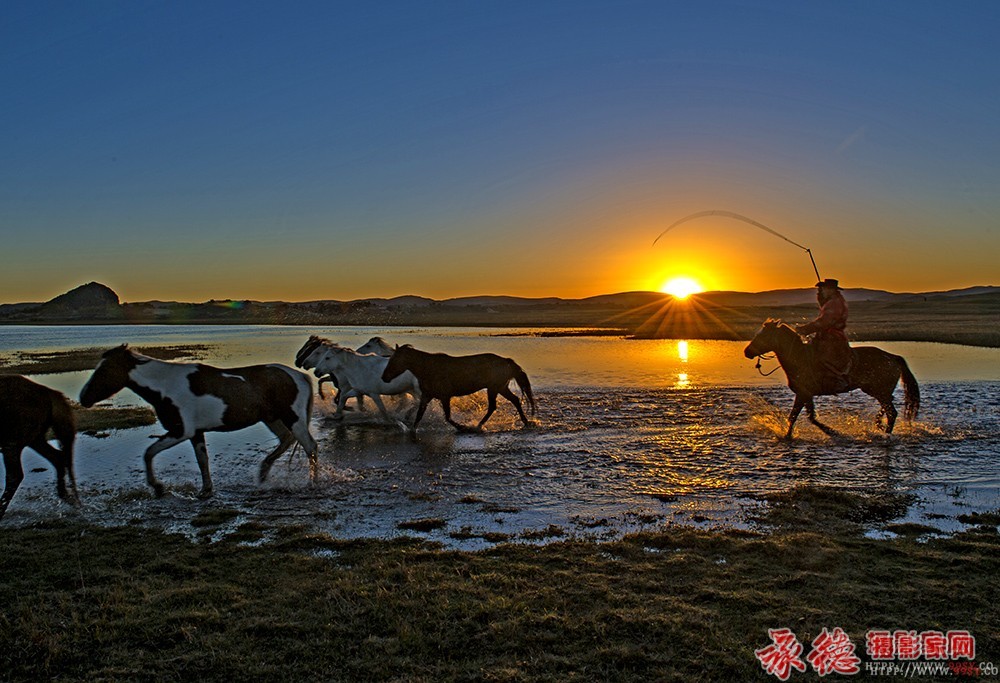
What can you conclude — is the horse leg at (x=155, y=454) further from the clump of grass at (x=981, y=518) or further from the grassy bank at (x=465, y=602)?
the clump of grass at (x=981, y=518)

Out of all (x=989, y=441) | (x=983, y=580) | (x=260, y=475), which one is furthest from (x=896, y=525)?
(x=260, y=475)

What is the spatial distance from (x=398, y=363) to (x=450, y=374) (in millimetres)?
1148

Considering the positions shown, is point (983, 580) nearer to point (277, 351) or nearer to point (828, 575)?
Result: point (828, 575)

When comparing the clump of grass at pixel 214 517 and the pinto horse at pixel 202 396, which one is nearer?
the clump of grass at pixel 214 517

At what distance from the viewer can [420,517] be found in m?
7.55

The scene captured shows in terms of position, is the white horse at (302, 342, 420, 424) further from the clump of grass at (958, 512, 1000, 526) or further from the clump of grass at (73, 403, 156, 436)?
the clump of grass at (958, 512, 1000, 526)

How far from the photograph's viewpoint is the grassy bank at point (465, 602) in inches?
164

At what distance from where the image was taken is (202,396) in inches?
349

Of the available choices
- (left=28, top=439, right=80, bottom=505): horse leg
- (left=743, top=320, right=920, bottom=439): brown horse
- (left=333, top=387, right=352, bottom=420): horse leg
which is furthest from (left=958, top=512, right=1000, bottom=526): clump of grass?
(left=333, top=387, right=352, bottom=420): horse leg

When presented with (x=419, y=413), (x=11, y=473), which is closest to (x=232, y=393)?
(x=11, y=473)

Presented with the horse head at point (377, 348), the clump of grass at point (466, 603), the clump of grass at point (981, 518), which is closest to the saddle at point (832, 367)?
the clump of grass at point (981, 518)

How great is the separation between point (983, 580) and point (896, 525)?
153cm

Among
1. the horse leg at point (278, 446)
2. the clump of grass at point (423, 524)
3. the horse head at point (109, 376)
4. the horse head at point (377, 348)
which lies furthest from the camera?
the horse head at point (377, 348)

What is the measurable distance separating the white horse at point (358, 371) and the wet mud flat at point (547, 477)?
0.77 metres
